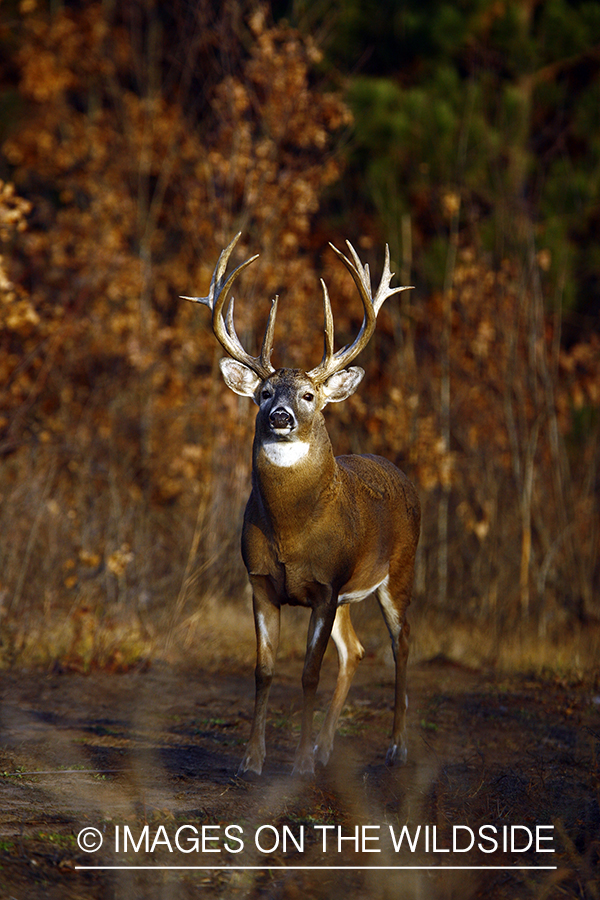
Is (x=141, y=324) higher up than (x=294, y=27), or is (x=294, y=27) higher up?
(x=294, y=27)

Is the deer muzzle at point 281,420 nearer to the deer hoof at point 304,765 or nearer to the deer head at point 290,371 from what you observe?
the deer head at point 290,371

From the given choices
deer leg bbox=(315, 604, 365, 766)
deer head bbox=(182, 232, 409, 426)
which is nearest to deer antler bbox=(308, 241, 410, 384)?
deer head bbox=(182, 232, 409, 426)

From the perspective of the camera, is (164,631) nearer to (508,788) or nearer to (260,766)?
(260,766)

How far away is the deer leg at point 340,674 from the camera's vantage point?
607 cm

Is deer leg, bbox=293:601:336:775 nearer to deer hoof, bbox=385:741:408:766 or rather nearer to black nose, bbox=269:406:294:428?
deer hoof, bbox=385:741:408:766

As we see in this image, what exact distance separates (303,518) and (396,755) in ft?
4.93

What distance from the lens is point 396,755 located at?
6.15 metres

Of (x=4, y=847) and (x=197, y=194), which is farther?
(x=197, y=194)

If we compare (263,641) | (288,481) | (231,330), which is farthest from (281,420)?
(263,641)

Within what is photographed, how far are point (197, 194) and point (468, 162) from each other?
13.4 ft

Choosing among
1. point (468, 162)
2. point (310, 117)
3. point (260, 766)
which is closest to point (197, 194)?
point (310, 117)

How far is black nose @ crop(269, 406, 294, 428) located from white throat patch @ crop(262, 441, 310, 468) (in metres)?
0.22

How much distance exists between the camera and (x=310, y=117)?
12516 mm

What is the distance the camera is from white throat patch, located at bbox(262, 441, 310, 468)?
18.8ft
